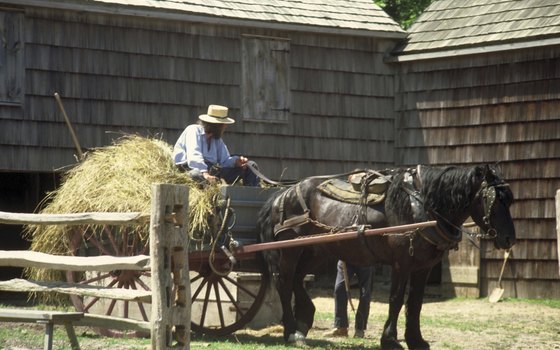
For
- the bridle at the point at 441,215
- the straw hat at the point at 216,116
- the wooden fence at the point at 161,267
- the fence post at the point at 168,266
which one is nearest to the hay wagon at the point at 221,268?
the bridle at the point at 441,215

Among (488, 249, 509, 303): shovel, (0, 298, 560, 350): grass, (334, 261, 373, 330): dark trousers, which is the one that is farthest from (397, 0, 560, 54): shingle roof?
(334, 261, 373, 330): dark trousers

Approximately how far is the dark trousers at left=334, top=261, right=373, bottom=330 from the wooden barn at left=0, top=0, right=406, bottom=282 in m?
5.51

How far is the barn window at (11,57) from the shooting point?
17.1m

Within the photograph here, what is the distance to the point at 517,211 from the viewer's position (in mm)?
19406

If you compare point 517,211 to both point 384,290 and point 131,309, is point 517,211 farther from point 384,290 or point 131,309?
point 131,309

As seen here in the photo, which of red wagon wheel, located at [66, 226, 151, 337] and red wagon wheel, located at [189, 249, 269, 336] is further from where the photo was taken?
red wagon wheel, located at [189, 249, 269, 336]

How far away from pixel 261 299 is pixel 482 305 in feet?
21.9

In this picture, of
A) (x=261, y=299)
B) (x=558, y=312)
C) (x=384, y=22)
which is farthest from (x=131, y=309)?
(x=384, y=22)

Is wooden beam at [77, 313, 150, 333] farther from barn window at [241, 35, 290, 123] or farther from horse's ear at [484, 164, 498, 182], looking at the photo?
barn window at [241, 35, 290, 123]

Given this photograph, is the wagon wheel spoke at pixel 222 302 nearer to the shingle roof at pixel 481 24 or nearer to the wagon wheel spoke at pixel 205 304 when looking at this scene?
the wagon wheel spoke at pixel 205 304

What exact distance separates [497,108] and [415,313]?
8.62 meters

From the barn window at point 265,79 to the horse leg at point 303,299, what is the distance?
23.1ft

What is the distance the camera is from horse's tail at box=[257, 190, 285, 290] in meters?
12.5

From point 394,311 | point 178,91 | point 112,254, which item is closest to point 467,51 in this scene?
point 178,91
